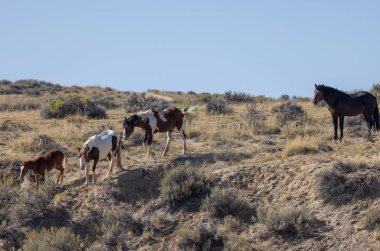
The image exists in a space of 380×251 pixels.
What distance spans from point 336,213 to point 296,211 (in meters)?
0.91

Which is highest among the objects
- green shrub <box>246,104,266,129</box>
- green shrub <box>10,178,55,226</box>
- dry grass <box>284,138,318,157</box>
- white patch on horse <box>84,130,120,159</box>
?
green shrub <box>246,104,266,129</box>

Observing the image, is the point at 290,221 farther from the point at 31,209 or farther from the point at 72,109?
the point at 72,109

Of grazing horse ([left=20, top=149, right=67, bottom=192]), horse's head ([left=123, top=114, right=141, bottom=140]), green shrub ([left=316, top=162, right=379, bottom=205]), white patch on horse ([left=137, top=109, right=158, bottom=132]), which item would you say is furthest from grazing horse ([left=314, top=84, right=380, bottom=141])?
grazing horse ([left=20, top=149, right=67, bottom=192])

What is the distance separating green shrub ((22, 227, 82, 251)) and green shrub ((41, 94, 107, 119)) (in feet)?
46.3

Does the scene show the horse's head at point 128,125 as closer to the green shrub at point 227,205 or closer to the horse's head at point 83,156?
the horse's head at point 83,156

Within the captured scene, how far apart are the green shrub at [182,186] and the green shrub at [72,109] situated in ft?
42.3

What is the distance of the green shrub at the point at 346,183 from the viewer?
1538 centimetres

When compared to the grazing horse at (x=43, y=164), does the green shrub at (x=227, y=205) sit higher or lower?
lower

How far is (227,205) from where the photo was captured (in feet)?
52.6

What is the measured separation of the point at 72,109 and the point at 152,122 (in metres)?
11.6

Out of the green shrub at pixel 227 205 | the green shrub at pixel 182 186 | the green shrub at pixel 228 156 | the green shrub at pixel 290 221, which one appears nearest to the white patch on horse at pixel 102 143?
the green shrub at pixel 182 186

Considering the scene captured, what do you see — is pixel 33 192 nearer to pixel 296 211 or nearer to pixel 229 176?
pixel 229 176

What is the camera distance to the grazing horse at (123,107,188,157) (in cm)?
1955

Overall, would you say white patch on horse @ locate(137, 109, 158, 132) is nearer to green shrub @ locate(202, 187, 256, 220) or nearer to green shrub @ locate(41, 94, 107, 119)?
green shrub @ locate(202, 187, 256, 220)
